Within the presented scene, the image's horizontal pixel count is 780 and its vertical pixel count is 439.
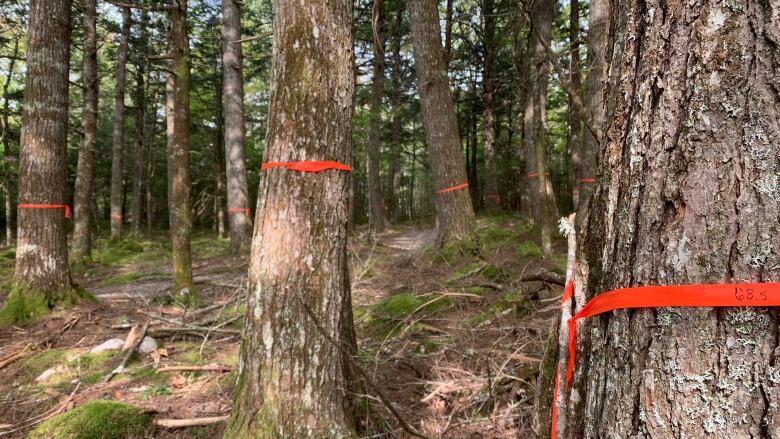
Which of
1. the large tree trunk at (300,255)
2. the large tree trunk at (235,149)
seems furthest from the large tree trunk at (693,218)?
the large tree trunk at (235,149)

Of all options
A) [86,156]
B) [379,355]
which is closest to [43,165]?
[379,355]

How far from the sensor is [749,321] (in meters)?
0.87

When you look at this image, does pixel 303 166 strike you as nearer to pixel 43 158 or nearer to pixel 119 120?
pixel 43 158

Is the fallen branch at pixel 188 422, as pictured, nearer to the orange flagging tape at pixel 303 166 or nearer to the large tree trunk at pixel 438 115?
the orange flagging tape at pixel 303 166

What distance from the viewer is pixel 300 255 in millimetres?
2459

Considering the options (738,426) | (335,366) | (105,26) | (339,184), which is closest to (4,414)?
(335,366)

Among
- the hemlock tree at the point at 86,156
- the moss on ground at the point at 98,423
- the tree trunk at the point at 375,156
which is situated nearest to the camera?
the moss on ground at the point at 98,423

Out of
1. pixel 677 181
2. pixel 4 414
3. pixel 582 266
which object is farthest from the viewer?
pixel 4 414

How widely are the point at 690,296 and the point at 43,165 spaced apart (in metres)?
6.89

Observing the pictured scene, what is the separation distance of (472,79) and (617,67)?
1939 cm

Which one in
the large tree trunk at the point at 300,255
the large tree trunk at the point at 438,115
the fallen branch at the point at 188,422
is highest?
the large tree trunk at the point at 438,115

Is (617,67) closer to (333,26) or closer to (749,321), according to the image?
(749,321)

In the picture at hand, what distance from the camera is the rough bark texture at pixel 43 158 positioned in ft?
17.3

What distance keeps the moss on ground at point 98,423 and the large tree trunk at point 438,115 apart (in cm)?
491
